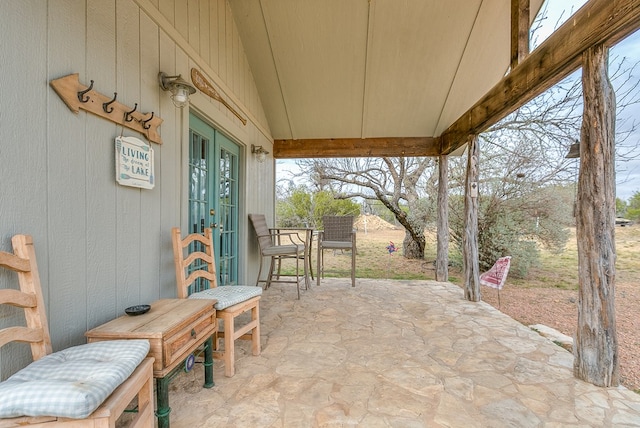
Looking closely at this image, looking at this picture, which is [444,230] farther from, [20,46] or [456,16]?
[20,46]

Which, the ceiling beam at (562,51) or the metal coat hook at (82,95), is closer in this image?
the metal coat hook at (82,95)

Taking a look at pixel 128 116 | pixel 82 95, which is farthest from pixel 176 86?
pixel 82 95

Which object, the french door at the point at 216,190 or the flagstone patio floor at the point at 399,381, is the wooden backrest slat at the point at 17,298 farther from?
the french door at the point at 216,190

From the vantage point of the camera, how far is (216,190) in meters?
3.10

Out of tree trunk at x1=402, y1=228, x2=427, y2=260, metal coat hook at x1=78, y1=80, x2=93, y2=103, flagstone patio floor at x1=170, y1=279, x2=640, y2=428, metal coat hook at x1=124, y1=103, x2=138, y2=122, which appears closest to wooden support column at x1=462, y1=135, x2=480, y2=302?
flagstone patio floor at x1=170, y1=279, x2=640, y2=428

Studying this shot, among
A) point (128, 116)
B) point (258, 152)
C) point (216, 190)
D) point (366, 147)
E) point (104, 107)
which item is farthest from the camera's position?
point (366, 147)

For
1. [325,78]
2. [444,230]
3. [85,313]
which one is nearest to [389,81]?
[325,78]

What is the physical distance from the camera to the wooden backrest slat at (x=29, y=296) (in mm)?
1061

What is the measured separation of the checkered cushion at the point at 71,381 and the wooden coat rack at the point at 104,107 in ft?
3.49

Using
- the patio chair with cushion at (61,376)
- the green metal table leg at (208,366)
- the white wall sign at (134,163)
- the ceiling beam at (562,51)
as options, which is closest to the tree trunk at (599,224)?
the ceiling beam at (562,51)

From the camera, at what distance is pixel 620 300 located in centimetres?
380

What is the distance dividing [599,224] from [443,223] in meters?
3.16

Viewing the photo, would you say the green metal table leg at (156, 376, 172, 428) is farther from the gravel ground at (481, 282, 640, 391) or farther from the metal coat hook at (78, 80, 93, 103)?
the gravel ground at (481, 282, 640, 391)

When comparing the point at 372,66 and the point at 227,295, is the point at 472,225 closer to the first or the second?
the point at 372,66
